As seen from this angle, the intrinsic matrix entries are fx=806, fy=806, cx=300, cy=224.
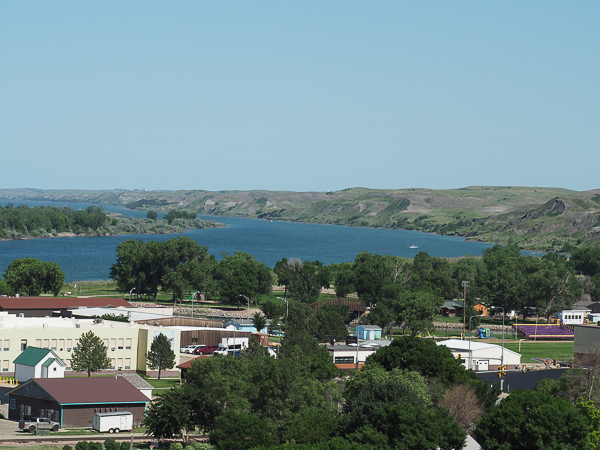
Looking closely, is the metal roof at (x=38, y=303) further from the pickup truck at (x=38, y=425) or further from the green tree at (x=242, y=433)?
the green tree at (x=242, y=433)

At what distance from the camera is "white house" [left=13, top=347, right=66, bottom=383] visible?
64.5 m

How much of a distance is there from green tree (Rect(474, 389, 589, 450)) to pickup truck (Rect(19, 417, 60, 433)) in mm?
27673

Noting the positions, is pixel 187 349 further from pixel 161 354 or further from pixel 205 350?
pixel 161 354

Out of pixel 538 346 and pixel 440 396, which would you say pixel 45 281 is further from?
pixel 440 396

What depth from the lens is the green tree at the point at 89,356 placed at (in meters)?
68.6

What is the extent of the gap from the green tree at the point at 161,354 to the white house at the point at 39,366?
8665 millimetres

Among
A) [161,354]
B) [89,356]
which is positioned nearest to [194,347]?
[161,354]

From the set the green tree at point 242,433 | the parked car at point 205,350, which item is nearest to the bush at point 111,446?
the green tree at point 242,433

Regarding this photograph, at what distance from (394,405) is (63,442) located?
784 inches

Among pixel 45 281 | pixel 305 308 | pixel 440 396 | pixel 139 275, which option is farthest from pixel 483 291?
pixel 440 396

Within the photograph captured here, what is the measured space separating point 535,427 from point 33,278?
90771mm

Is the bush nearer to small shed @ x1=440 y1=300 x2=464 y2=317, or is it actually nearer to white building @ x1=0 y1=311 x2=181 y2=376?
white building @ x1=0 y1=311 x2=181 y2=376

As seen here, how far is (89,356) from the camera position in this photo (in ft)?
226

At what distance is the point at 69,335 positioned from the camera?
2862 inches
